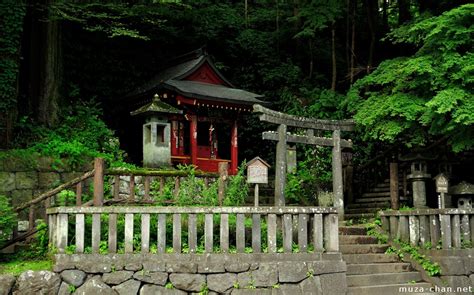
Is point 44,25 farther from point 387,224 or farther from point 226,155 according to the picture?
point 387,224

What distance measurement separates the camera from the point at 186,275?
8.35 meters

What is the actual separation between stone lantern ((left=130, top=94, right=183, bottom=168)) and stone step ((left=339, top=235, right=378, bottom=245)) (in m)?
6.02

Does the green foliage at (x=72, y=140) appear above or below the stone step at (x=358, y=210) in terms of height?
above

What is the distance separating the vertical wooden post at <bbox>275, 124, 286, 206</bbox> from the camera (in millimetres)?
11648

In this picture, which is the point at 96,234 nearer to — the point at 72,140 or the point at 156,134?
the point at 156,134

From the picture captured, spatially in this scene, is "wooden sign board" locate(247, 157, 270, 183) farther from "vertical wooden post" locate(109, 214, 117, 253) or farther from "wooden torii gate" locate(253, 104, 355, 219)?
"vertical wooden post" locate(109, 214, 117, 253)

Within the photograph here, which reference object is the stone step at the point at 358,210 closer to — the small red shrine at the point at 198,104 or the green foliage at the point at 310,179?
the green foliage at the point at 310,179

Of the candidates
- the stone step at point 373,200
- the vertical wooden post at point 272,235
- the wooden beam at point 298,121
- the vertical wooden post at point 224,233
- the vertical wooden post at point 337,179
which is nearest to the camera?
the vertical wooden post at point 224,233

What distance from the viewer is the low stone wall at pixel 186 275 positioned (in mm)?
8000

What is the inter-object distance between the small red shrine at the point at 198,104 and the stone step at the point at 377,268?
847 centimetres

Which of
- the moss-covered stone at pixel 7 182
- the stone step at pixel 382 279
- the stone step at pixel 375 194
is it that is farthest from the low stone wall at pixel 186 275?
the stone step at pixel 375 194

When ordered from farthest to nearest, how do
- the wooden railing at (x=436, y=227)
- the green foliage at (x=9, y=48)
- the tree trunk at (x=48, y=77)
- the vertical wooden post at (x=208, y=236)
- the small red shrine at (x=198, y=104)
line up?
the small red shrine at (x=198, y=104) → the tree trunk at (x=48, y=77) → the green foliage at (x=9, y=48) → the wooden railing at (x=436, y=227) → the vertical wooden post at (x=208, y=236)

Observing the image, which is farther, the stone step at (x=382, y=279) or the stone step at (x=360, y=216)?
the stone step at (x=360, y=216)

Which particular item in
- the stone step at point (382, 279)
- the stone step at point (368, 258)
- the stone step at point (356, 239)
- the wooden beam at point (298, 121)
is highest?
the wooden beam at point (298, 121)
